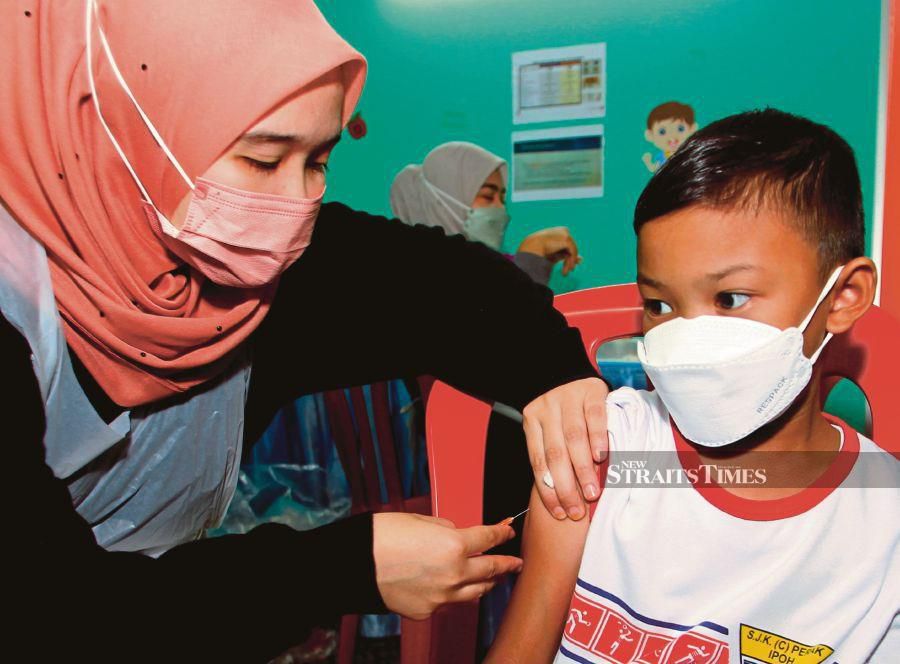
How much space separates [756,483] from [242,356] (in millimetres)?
909

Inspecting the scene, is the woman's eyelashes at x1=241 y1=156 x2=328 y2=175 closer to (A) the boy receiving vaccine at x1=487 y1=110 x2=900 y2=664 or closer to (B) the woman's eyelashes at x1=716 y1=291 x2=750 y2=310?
(A) the boy receiving vaccine at x1=487 y1=110 x2=900 y2=664

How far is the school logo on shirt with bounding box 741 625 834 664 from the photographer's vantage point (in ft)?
2.89

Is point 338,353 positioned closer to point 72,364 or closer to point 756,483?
point 72,364

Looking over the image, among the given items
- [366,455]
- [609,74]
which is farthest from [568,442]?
[609,74]

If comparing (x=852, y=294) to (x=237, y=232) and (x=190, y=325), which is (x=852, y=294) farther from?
(x=190, y=325)

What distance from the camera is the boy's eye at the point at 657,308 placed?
3.16 feet

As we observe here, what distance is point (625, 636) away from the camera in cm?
94

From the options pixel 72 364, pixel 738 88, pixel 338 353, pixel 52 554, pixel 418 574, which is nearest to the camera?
pixel 52 554

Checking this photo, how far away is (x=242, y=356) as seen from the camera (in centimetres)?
128

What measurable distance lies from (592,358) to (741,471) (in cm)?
50

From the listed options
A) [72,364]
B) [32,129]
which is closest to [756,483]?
[72,364]

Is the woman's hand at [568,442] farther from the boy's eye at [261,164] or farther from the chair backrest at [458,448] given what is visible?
the boy's eye at [261,164]

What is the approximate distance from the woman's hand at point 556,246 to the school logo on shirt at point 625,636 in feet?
7.62
